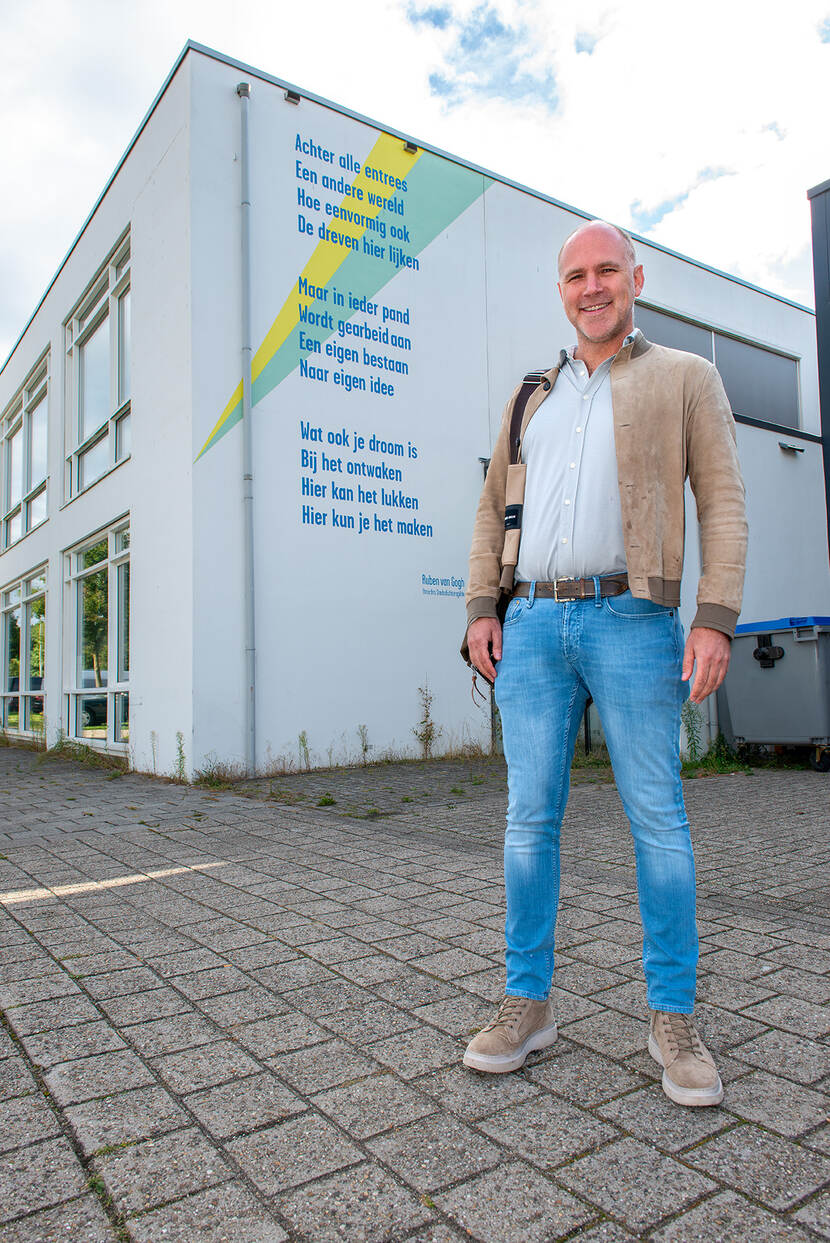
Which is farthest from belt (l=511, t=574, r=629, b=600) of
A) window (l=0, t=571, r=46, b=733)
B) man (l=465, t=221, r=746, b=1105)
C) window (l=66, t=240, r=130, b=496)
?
window (l=0, t=571, r=46, b=733)

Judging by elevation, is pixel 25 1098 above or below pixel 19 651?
below

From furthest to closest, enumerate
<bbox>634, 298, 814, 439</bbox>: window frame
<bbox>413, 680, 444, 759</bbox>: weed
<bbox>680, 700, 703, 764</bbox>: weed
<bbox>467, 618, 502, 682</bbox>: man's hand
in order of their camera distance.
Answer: <bbox>634, 298, 814, 439</bbox>: window frame < <bbox>413, 680, 444, 759</bbox>: weed < <bbox>680, 700, 703, 764</bbox>: weed < <bbox>467, 618, 502, 682</bbox>: man's hand

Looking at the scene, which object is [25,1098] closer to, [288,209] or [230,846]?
[230,846]

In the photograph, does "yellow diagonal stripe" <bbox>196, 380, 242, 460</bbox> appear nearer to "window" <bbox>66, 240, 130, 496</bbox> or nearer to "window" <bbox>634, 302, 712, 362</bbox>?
"window" <bbox>66, 240, 130, 496</bbox>

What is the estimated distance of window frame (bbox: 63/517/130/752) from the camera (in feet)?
34.2

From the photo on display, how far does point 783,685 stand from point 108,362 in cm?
900

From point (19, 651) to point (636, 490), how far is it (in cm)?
1706

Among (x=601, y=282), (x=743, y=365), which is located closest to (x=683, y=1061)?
(x=601, y=282)

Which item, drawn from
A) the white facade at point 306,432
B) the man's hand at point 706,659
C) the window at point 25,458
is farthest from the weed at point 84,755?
the man's hand at point 706,659

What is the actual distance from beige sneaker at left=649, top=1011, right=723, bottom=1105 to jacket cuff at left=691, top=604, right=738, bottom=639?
0.92m

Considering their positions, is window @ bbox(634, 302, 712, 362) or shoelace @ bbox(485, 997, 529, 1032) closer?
shoelace @ bbox(485, 997, 529, 1032)

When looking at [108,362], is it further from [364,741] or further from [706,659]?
[706,659]

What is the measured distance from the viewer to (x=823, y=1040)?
7.47ft

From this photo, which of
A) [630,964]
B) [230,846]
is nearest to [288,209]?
[230,846]
